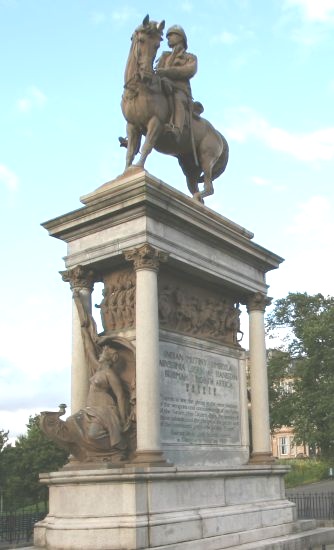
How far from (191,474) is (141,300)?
3102mm

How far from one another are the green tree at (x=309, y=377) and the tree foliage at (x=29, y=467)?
15.1 metres

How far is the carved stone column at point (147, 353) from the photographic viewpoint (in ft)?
37.5

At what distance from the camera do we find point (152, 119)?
45.5ft

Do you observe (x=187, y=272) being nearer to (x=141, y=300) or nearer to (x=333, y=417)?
(x=141, y=300)

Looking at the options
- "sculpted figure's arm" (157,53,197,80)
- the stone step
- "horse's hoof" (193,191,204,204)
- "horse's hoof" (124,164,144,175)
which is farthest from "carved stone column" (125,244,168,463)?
"sculpted figure's arm" (157,53,197,80)

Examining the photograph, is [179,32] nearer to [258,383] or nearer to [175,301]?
[175,301]

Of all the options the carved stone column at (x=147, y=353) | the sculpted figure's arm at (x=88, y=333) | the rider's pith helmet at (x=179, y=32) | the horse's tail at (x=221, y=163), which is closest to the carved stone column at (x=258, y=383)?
the horse's tail at (x=221, y=163)

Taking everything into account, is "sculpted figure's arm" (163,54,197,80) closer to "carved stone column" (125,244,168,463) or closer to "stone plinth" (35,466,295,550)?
"carved stone column" (125,244,168,463)

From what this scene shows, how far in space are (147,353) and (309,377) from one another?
115 ft

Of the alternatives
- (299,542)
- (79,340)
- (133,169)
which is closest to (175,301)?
(79,340)

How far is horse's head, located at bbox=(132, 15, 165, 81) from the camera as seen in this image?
13.5 meters

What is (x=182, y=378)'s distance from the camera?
13242 mm

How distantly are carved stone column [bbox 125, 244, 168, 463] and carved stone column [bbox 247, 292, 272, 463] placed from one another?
3.87 metres

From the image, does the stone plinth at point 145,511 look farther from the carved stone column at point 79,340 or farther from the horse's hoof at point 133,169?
the horse's hoof at point 133,169
